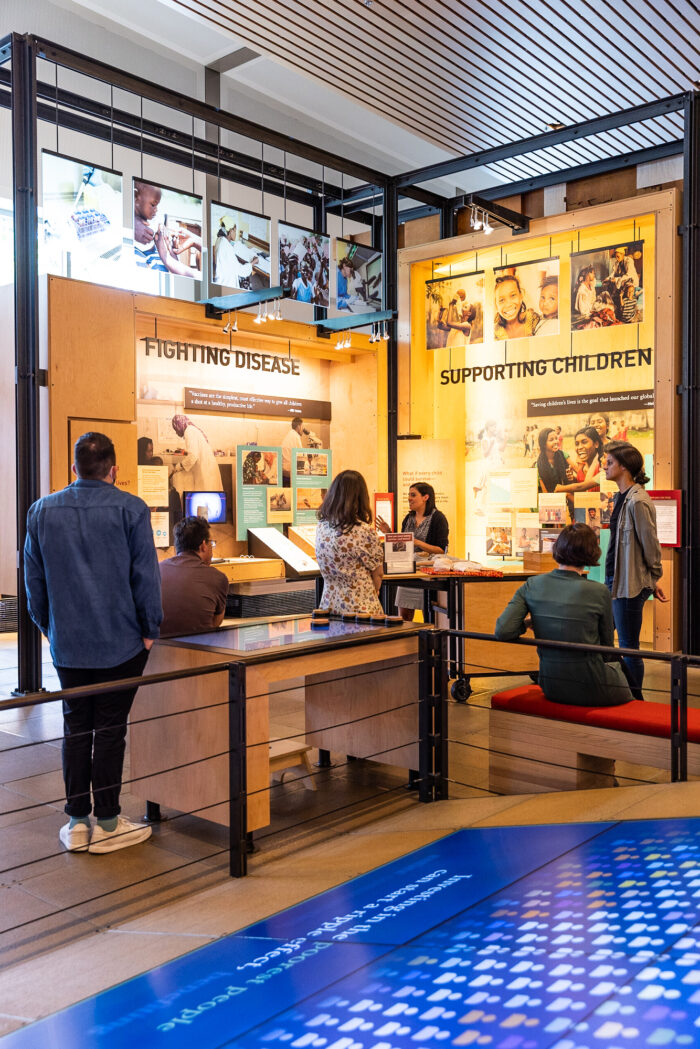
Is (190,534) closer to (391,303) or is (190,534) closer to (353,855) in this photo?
(353,855)

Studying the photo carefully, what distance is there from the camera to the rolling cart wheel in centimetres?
662

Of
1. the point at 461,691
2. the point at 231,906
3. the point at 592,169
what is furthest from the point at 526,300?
the point at 231,906

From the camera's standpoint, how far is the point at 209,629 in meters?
4.29

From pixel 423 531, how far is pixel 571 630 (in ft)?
10.5

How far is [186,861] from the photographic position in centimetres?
373

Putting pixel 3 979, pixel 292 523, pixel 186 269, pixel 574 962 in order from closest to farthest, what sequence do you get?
pixel 574 962, pixel 3 979, pixel 186 269, pixel 292 523

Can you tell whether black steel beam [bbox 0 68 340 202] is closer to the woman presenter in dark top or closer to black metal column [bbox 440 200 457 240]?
black metal column [bbox 440 200 457 240]

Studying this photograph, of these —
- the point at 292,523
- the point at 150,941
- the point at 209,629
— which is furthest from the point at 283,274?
the point at 150,941

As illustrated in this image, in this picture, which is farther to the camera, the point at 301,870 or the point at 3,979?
the point at 301,870

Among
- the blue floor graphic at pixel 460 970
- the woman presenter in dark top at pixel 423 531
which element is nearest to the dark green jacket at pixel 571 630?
the blue floor graphic at pixel 460 970

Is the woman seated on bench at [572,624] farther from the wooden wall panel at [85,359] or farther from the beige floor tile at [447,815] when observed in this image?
the wooden wall panel at [85,359]

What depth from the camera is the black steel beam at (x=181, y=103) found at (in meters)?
6.77

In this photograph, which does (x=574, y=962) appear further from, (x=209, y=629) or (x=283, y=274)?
(x=283, y=274)

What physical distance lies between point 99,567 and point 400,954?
6.86ft
